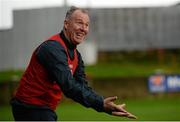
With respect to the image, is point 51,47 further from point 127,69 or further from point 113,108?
point 127,69

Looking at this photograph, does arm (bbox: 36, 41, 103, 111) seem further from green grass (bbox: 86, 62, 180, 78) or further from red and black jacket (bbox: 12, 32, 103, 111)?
green grass (bbox: 86, 62, 180, 78)

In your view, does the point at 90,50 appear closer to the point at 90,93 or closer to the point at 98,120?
the point at 98,120

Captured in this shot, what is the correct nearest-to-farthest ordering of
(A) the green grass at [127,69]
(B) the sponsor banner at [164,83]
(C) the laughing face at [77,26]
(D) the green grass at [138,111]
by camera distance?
(C) the laughing face at [77,26] < (D) the green grass at [138,111] < (B) the sponsor banner at [164,83] < (A) the green grass at [127,69]

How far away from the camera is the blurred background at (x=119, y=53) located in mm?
22031

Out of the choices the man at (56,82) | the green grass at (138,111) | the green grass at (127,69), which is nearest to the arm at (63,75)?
the man at (56,82)

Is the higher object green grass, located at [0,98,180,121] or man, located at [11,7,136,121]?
man, located at [11,7,136,121]

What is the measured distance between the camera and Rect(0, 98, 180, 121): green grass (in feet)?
56.5

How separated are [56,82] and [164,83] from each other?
20.0 meters

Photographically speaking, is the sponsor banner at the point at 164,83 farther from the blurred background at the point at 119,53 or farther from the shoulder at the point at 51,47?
the shoulder at the point at 51,47

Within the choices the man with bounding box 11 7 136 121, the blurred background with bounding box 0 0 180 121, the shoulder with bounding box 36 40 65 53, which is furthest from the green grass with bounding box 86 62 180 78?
the shoulder with bounding box 36 40 65 53

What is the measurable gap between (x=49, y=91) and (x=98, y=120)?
439 inches

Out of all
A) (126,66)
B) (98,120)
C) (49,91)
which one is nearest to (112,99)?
(49,91)

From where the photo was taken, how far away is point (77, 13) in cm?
526

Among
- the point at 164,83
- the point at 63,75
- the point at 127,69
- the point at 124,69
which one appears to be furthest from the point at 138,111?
the point at 63,75
